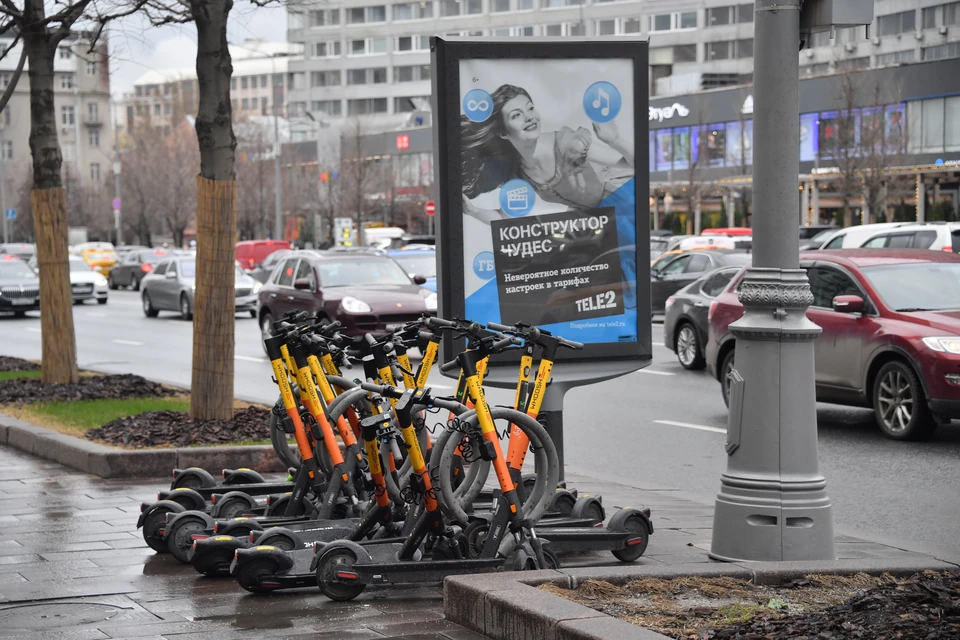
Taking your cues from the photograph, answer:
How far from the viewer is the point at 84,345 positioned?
2581cm

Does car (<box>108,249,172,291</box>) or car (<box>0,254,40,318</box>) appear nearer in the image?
car (<box>0,254,40,318</box>)

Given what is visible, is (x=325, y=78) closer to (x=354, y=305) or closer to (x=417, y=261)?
(x=417, y=261)

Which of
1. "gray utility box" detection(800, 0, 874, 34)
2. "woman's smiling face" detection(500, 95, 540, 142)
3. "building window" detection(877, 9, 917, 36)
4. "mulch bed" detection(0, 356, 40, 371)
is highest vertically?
"building window" detection(877, 9, 917, 36)

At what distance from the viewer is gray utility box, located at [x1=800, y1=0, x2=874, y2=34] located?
6.76 meters

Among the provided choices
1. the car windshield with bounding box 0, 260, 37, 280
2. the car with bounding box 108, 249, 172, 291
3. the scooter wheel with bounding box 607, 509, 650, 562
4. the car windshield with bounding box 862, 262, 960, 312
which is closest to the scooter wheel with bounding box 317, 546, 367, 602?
the scooter wheel with bounding box 607, 509, 650, 562

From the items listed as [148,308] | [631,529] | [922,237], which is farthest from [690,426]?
Result: [148,308]

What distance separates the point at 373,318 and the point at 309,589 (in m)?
14.2

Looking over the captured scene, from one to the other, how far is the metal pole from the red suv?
5.24m

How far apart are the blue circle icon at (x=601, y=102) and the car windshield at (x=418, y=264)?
17.0 m

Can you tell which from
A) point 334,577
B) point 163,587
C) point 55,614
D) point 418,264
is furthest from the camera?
point 418,264

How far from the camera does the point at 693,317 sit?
18734 mm

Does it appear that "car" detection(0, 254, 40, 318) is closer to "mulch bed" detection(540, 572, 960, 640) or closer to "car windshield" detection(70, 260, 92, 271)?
"car windshield" detection(70, 260, 92, 271)

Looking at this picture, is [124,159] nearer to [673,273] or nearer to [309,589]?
[673,273]

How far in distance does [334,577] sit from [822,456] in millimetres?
6222
